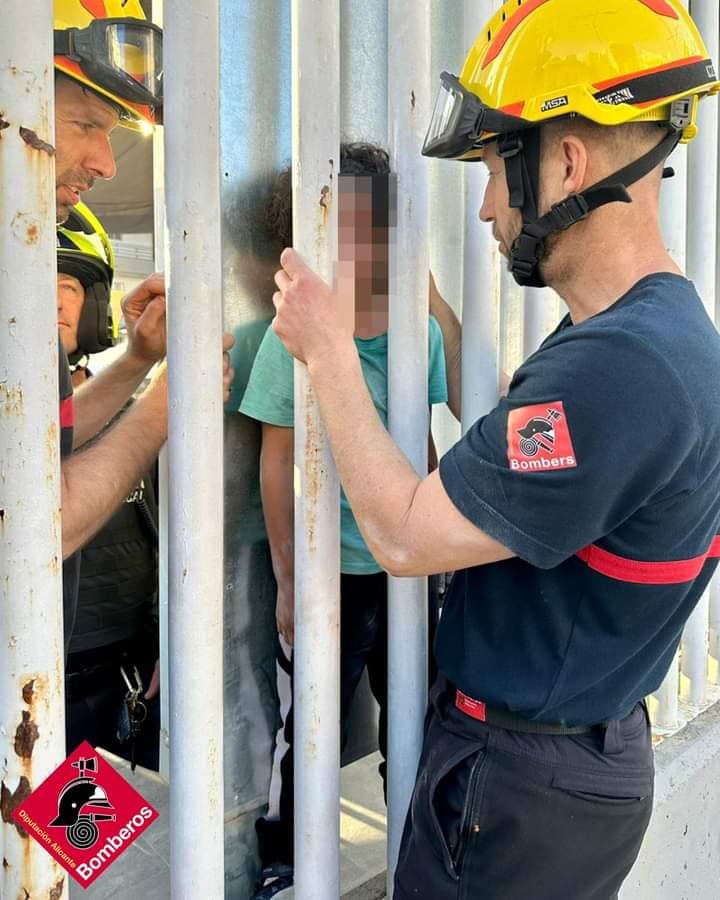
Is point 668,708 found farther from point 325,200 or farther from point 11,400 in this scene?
point 11,400

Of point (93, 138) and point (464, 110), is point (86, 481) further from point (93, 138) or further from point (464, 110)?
point (464, 110)

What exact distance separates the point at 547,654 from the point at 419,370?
1.91 feet

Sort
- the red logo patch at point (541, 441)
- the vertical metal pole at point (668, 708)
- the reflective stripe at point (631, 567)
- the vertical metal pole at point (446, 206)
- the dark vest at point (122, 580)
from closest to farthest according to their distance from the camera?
the red logo patch at point (541, 441) < the reflective stripe at point (631, 567) < the vertical metal pole at point (446, 206) < the vertical metal pole at point (668, 708) < the dark vest at point (122, 580)

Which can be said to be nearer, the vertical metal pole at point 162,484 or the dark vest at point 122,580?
the vertical metal pole at point 162,484

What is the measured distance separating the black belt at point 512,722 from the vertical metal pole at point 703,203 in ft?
3.92

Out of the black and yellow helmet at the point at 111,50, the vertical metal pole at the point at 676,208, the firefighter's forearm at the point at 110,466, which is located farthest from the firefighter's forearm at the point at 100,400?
the vertical metal pole at the point at 676,208

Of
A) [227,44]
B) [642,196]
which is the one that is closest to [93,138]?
[227,44]

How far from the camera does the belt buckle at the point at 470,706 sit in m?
1.43

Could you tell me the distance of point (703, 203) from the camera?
239 centimetres

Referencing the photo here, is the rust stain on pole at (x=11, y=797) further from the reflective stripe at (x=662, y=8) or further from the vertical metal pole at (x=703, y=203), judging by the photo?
the vertical metal pole at (x=703, y=203)

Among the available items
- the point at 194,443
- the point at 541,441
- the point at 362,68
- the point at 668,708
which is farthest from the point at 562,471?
the point at 668,708

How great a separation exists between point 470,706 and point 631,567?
0.40m

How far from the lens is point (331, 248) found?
55.7 inches

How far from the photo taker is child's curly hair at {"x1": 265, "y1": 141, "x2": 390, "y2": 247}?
5.56 ft
